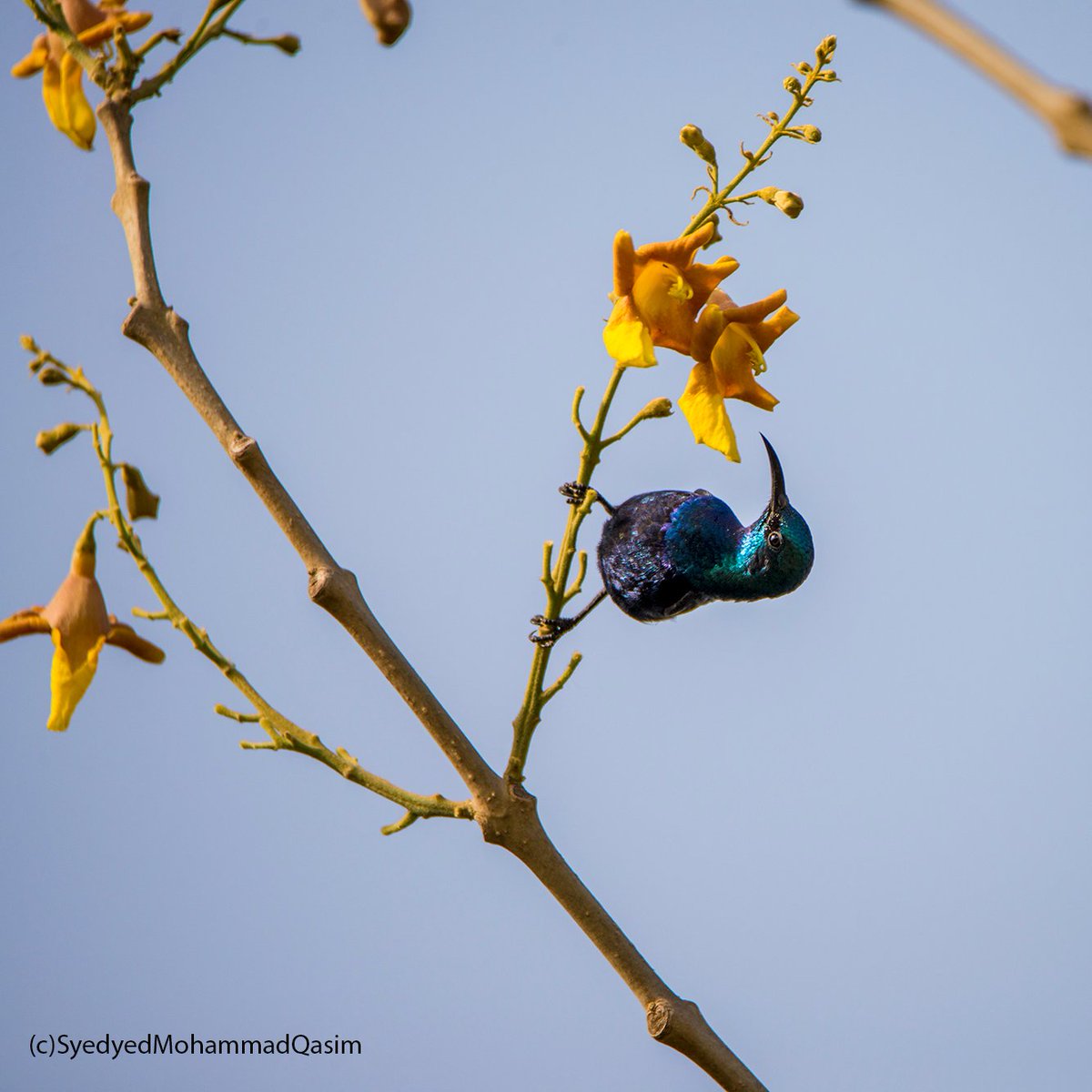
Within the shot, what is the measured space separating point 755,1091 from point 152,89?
129cm

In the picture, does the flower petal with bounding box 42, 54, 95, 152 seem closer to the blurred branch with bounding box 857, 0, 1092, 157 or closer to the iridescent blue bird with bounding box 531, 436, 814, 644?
the iridescent blue bird with bounding box 531, 436, 814, 644

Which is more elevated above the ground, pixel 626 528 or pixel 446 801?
pixel 626 528

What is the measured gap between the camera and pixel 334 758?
58.7 inches

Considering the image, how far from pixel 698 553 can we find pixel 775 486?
161 millimetres

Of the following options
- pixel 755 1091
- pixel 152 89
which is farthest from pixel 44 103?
pixel 755 1091

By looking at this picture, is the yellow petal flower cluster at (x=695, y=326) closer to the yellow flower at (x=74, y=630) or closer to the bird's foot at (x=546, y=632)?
the bird's foot at (x=546, y=632)

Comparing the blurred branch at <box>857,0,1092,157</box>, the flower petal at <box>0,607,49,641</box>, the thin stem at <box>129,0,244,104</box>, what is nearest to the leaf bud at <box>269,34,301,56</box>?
the thin stem at <box>129,0,244,104</box>

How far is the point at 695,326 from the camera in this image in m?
1.57

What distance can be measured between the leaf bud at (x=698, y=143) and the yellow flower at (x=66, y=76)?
2.20 feet

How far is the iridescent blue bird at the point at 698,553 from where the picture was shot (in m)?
2.05

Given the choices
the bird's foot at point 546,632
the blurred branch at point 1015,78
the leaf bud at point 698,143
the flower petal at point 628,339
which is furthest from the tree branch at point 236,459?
the blurred branch at point 1015,78

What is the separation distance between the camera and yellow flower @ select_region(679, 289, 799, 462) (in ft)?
5.02

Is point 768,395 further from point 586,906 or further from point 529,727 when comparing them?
point 586,906

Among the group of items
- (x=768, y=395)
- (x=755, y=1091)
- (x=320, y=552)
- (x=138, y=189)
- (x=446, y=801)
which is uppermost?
(x=138, y=189)
